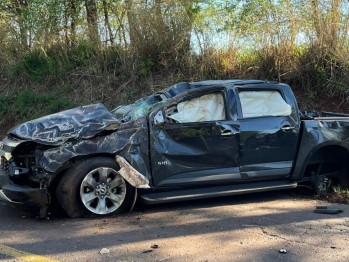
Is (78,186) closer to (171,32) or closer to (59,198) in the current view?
(59,198)

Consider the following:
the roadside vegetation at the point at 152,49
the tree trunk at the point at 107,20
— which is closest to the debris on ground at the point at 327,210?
the roadside vegetation at the point at 152,49

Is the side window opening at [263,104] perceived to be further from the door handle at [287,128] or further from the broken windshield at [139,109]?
the broken windshield at [139,109]

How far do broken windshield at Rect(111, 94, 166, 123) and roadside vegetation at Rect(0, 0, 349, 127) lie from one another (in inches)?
219

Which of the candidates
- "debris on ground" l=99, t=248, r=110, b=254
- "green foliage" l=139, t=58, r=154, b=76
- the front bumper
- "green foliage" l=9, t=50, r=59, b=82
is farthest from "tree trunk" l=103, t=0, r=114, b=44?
"debris on ground" l=99, t=248, r=110, b=254

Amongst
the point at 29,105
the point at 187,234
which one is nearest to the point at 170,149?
the point at 187,234

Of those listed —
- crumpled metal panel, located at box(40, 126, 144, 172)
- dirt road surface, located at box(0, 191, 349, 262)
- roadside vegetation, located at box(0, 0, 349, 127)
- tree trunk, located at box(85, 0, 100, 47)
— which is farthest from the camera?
tree trunk, located at box(85, 0, 100, 47)

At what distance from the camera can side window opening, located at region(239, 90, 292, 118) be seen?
6.04 metres

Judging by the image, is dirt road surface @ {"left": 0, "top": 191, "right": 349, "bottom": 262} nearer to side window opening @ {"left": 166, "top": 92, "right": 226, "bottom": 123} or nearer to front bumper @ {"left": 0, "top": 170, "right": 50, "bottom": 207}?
front bumper @ {"left": 0, "top": 170, "right": 50, "bottom": 207}

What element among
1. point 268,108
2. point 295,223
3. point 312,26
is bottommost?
point 295,223

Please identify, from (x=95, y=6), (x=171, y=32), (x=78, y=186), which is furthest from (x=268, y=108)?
(x=95, y=6)

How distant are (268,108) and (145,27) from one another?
7181mm

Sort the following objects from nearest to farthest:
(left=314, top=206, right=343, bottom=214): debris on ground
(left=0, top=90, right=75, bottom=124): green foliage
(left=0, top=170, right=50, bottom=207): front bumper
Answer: (left=0, top=170, right=50, bottom=207): front bumper → (left=314, top=206, right=343, bottom=214): debris on ground → (left=0, top=90, right=75, bottom=124): green foliage

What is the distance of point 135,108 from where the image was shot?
6.17 meters

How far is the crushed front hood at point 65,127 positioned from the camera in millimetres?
5184
